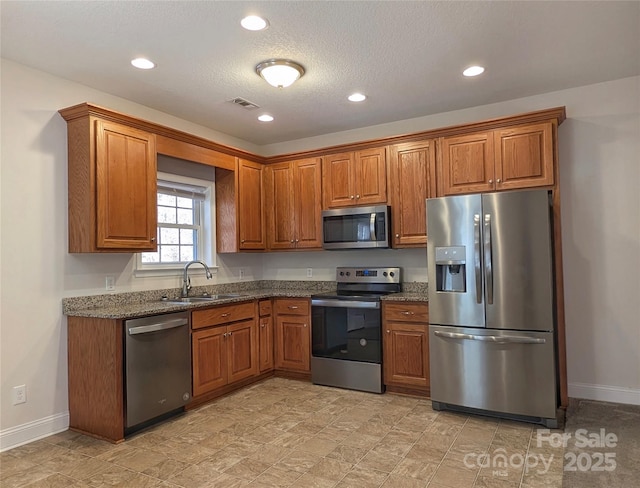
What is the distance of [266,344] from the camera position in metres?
4.55

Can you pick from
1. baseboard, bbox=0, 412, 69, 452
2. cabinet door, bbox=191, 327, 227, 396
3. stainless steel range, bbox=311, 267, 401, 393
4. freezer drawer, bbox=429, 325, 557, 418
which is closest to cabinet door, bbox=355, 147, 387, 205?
stainless steel range, bbox=311, 267, 401, 393

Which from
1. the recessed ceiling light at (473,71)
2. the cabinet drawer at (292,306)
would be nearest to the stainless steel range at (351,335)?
the cabinet drawer at (292,306)

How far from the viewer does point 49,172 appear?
3266 mm

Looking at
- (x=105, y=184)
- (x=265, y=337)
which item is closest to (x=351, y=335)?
(x=265, y=337)

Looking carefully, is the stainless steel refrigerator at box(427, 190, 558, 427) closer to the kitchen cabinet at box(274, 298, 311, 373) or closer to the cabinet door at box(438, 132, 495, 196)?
the cabinet door at box(438, 132, 495, 196)

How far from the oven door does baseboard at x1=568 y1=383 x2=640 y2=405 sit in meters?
1.67

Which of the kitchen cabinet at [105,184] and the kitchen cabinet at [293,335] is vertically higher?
the kitchen cabinet at [105,184]

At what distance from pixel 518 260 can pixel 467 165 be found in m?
1.05

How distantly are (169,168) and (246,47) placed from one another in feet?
5.84

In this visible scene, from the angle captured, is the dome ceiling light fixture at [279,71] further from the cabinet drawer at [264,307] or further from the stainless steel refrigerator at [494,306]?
the cabinet drawer at [264,307]

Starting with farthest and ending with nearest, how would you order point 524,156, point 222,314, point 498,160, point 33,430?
point 222,314
point 498,160
point 524,156
point 33,430

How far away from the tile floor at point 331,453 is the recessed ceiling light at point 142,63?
2632 millimetres

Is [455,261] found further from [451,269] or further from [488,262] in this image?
[488,262]

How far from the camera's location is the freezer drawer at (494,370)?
3129 mm
